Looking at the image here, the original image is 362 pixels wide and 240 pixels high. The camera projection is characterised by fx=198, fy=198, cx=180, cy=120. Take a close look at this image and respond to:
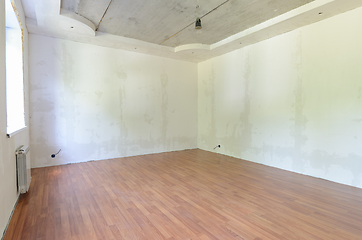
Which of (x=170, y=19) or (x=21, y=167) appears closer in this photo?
(x=21, y=167)

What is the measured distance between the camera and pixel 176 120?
22.6 feet

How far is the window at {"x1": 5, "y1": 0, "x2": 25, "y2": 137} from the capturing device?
3.40 metres

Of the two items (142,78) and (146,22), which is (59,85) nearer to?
(142,78)

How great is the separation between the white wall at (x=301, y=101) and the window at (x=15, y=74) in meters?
5.01

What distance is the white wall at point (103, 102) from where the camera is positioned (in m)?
4.78

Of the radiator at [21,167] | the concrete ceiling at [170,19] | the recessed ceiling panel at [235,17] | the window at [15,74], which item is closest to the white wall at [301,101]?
the concrete ceiling at [170,19]

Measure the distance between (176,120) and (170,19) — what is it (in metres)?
3.44

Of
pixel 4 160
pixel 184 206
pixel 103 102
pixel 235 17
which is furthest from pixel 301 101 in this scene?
pixel 4 160

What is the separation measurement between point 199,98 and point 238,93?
5.96 ft

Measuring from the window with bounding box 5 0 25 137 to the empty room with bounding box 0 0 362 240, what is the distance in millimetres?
29

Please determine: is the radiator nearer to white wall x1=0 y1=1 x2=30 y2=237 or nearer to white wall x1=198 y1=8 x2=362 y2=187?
white wall x1=0 y1=1 x2=30 y2=237

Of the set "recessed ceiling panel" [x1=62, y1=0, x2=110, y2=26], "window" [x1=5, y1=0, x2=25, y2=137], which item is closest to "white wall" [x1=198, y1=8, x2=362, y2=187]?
"recessed ceiling panel" [x1=62, y1=0, x2=110, y2=26]

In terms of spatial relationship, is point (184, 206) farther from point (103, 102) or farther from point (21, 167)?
point (103, 102)

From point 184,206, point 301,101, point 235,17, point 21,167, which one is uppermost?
point 235,17
